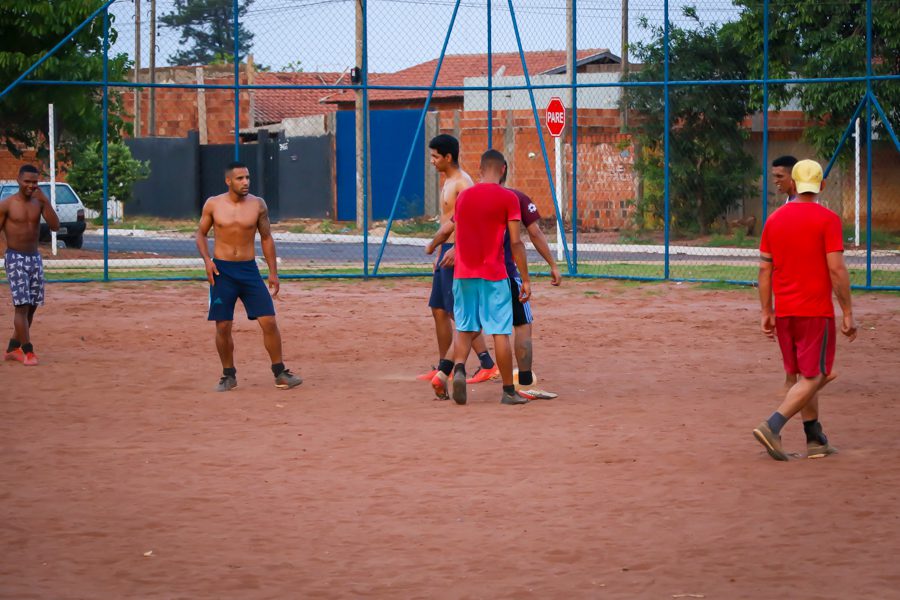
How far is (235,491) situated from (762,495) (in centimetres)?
275

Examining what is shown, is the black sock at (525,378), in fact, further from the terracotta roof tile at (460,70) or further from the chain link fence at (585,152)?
the terracotta roof tile at (460,70)

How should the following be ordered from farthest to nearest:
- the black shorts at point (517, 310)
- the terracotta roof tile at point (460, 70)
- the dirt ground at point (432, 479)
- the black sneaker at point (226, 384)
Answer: the terracotta roof tile at point (460, 70) → the black sneaker at point (226, 384) → the black shorts at point (517, 310) → the dirt ground at point (432, 479)

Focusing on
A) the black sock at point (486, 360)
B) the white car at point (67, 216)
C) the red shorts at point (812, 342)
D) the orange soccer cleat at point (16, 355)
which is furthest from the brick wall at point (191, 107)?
the red shorts at point (812, 342)

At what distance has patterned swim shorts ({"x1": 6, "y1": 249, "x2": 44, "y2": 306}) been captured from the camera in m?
12.0

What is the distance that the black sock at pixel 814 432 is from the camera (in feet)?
26.1

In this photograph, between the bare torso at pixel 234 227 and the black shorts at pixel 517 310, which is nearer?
the black shorts at pixel 517 310

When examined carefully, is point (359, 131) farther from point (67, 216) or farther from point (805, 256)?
point (805, 256)

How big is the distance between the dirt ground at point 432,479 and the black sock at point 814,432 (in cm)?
15

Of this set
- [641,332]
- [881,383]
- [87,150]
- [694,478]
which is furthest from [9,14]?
[694,478]

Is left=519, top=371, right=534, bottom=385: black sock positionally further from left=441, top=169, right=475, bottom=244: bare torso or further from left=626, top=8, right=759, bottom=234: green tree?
left=626, top=8, right=759, bottom=234: green tree

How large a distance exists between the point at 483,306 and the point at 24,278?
4.53 metres

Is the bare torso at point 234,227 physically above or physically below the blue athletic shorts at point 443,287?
above

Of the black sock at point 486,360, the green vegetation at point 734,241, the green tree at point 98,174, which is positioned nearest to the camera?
the black sock at point 486,360

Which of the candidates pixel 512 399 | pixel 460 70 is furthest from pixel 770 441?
pixel 460 70
